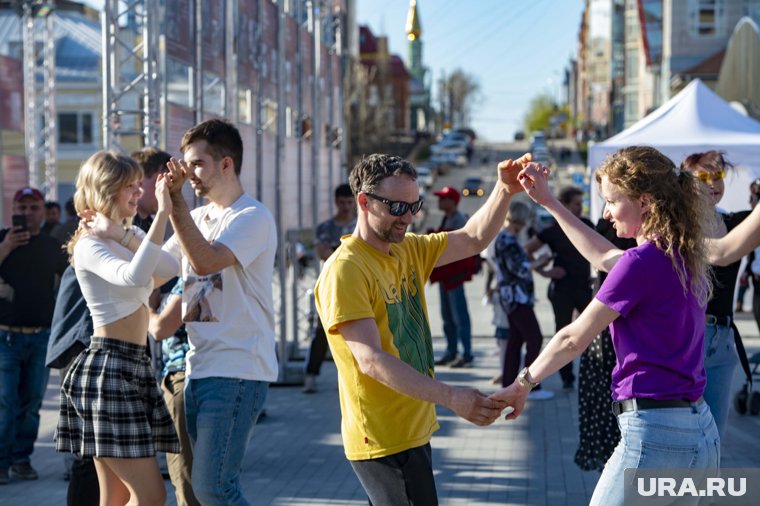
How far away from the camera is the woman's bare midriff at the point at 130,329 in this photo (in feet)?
15.2

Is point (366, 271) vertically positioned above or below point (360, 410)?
above

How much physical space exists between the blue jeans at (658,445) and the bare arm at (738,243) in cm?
107

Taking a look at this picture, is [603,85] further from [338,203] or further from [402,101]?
[338,203]

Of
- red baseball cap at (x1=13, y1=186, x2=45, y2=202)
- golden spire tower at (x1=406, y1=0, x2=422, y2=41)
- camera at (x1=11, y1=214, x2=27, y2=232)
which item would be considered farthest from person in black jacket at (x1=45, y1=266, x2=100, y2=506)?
golden spire tower at (x1=406, y1=0, x2=422, y2=41)

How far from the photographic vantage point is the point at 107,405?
4.60 meters

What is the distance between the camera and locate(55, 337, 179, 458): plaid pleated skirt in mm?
4590

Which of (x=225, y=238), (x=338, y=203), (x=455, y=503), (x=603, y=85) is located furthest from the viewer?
(x=603, y=85)

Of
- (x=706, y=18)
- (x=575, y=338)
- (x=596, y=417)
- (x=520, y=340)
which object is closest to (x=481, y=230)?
(x=575, y=338)

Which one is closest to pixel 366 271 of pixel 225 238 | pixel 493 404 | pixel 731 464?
pixel 493 404

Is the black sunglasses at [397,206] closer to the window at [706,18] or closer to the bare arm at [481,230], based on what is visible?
the bare arm at [481,230]

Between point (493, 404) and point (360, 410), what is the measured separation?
0.45 meters

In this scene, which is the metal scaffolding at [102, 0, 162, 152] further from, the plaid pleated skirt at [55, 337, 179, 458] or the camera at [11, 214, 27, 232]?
the plaid pleated skirt at [55, 337, 179, 458]

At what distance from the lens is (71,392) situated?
15.4 feet

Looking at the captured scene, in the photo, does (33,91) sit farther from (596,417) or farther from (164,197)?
(164,197)
